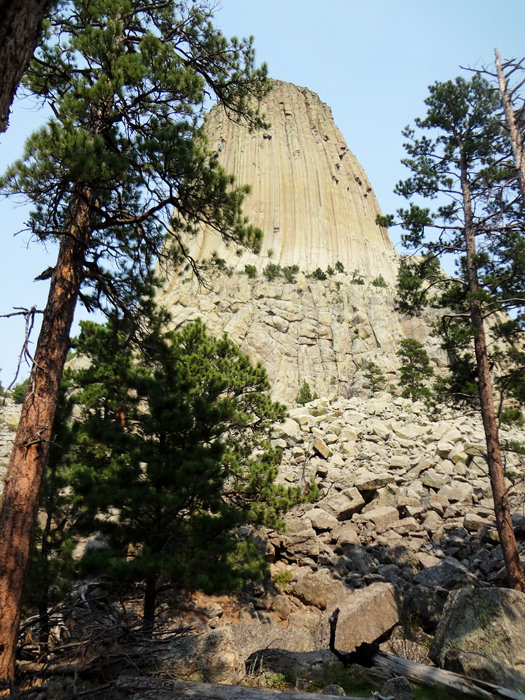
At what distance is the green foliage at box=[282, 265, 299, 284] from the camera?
160ft

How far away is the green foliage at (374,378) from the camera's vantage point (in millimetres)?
37188

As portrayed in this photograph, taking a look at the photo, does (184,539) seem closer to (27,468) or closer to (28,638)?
(28,638)

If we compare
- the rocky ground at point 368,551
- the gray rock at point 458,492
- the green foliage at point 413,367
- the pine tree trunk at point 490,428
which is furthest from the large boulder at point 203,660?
the green foliage at point 413,367

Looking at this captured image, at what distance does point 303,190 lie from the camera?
70125 mm

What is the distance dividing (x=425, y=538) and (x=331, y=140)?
8224 cm

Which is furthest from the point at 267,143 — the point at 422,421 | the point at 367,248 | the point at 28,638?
the point at 28,638

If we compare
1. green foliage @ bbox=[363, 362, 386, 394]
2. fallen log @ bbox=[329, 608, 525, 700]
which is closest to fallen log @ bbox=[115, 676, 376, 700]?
fallen log @ bbox=[329, 608, 525, 700]

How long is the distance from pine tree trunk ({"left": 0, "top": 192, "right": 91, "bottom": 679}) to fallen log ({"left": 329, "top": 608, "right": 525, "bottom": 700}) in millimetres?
3271

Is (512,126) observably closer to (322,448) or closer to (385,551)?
(385,551)

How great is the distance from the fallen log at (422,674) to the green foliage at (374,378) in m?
32.1

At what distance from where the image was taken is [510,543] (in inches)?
317

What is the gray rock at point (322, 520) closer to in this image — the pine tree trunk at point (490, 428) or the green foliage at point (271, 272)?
the pine tree trunk at point (490, 428)

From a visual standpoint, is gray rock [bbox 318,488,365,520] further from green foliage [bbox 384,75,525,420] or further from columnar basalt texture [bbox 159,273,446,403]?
columnar basalt texture [bbox 159,273,446,403]

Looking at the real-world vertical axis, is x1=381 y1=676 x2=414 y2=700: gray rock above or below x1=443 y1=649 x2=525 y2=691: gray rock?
above
